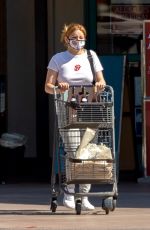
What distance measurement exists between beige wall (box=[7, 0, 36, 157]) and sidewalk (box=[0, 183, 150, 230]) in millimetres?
2065

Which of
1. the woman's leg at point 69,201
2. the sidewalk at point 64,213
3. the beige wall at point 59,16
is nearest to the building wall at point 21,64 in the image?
the beige wall at point 59,16

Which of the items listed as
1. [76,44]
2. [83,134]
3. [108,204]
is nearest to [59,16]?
[76,44]

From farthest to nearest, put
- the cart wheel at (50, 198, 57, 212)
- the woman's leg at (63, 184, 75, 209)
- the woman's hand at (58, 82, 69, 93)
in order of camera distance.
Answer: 1. the woman's leg at (63, 184, 75, 209)
2. the cart wheel at (50, 198, 57, 212)
3. the woman's hand at (58, 82, 69, 93)

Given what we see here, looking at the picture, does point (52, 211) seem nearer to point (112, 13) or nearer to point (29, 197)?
point (29, 197)

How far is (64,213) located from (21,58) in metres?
4.24

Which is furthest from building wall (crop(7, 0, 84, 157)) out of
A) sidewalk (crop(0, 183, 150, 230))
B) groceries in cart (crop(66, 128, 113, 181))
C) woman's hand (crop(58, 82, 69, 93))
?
groceries in cart (crop(66, 128, 113, 181))

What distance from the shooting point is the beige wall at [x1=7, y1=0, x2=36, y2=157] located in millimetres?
13422

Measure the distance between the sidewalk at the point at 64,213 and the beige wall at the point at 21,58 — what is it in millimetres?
2065

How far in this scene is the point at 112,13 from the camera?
12.8m

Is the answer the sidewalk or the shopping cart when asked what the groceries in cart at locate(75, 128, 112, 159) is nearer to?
the shopping cart

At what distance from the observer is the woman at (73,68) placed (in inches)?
378

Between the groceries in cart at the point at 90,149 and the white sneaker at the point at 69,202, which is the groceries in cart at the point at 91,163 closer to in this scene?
the groceries in cart at the point at 90,149

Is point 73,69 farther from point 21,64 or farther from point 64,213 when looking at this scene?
point 21,64

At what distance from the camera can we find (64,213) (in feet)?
31.8
